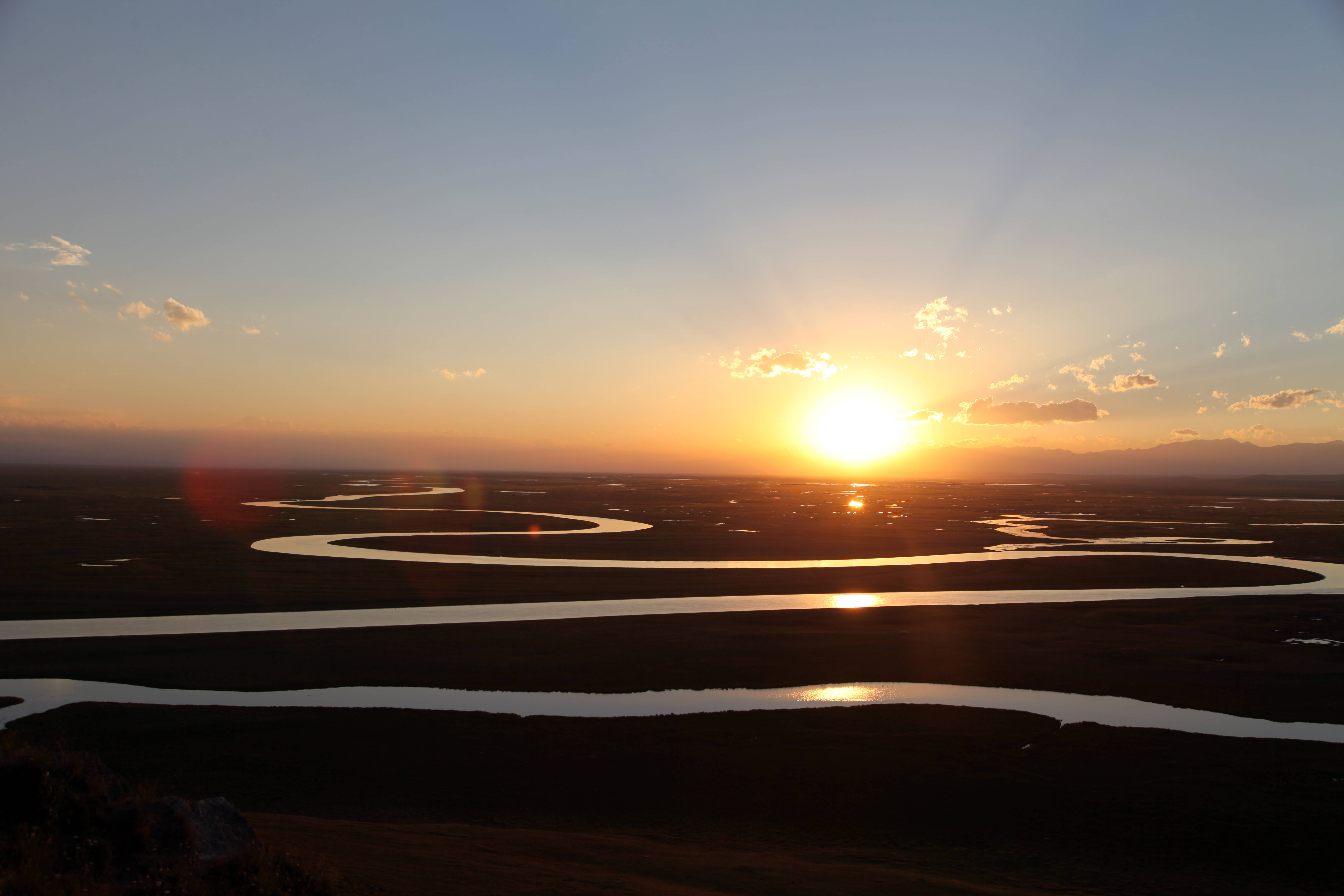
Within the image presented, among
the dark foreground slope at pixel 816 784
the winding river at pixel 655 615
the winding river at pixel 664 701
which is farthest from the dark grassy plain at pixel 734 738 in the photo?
the winding river at pixel 655 615

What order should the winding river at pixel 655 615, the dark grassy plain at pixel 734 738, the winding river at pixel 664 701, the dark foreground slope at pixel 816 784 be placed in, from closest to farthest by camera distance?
the dark grassy plain at pixel 734 738 → the dark foreground slope at pixel 816 784 → the winding river at pixel 664 701 → the winding river at pixel 655 615

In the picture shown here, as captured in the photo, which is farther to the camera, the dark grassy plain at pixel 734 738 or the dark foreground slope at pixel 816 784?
the dark foreground slope at pixel 816 784

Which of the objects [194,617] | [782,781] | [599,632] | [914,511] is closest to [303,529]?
[194,617]

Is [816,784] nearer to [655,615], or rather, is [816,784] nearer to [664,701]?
[664,701]

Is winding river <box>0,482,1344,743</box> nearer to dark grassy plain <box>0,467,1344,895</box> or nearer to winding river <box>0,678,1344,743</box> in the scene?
winding river <box>0,678,1344,743</box>

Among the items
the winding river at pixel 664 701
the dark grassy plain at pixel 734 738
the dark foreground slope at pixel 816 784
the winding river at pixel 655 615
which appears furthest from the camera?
the winding river at pixel 655 615

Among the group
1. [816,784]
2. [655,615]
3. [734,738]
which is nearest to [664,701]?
[734,738]

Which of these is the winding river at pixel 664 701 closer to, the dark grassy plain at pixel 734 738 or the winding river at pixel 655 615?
the winding river at pixel 655 615

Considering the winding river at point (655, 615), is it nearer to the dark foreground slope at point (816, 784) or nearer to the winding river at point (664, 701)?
the winding river at point (664, 701)

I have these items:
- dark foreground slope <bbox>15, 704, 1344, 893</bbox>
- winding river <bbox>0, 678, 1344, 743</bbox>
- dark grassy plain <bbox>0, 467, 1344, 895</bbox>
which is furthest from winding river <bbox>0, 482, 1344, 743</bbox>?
dark foreground slope <bbox>15, 704, 1344, 893</bbox>
